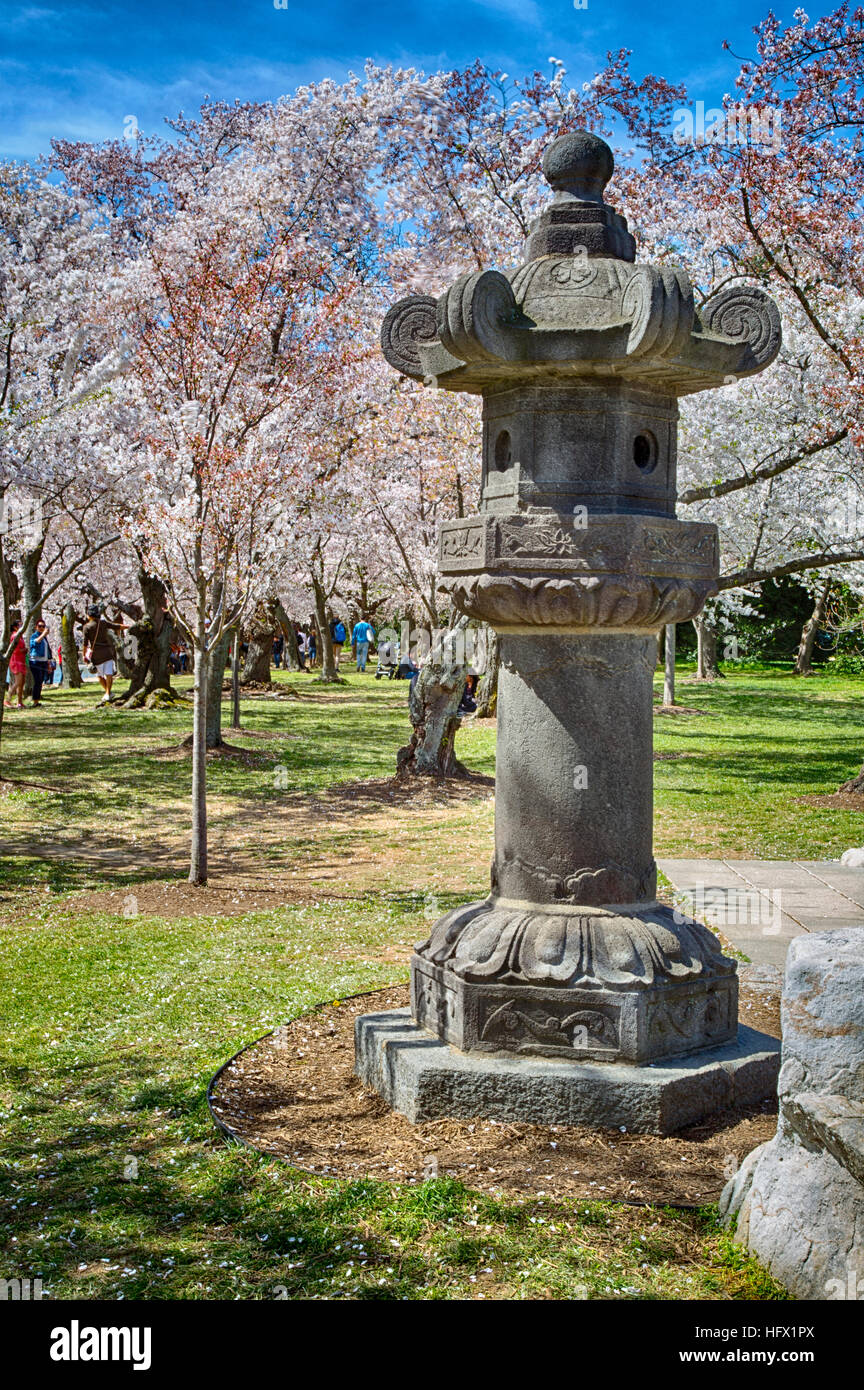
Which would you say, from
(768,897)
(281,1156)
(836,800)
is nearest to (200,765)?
(768,897)

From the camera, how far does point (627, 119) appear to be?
15719 mm

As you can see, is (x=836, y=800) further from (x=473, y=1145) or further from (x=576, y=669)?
Result: (x=473, y=1145)

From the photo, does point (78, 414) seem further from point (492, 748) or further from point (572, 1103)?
point (572, 1103)

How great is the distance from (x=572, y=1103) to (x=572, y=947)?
0.57m

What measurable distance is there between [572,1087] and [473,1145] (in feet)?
1.38

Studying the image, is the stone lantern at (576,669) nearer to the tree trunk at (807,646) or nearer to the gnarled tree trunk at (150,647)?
the gnarled tree trunk at (150,647)

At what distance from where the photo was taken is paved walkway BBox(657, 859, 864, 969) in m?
7.66

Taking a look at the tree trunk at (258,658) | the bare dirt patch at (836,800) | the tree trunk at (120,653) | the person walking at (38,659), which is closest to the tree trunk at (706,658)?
the tree trunk at (258,658)

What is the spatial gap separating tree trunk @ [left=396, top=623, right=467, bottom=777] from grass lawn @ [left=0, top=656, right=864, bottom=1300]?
3.29 ft

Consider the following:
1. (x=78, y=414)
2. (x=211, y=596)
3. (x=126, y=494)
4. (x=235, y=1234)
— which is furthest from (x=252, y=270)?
(x=235, y=1234)

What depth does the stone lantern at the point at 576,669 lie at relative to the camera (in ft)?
14.7

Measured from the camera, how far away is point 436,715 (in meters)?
15.1

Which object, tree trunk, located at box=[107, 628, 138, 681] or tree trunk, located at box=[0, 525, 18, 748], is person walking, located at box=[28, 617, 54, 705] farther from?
tree trunk, located at box=[0, 525, 18, 748]

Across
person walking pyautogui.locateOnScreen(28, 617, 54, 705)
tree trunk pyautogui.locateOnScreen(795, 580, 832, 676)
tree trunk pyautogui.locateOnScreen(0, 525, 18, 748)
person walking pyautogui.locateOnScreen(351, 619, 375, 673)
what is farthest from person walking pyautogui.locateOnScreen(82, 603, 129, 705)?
tree trunk pyautogui.locateOnScreen(795, 580, 832, 676)
